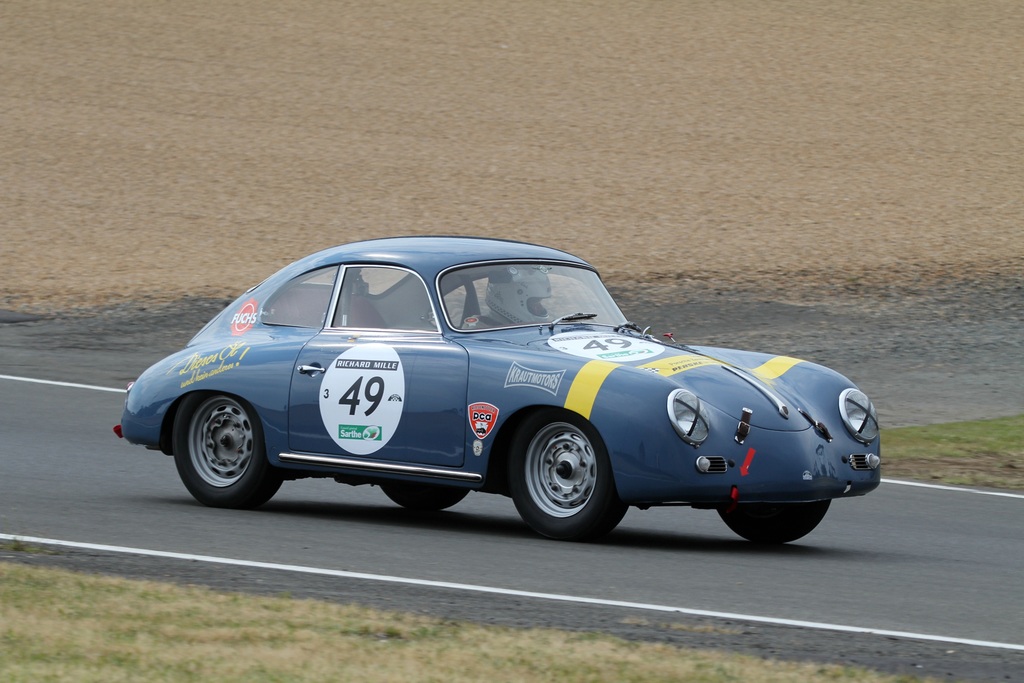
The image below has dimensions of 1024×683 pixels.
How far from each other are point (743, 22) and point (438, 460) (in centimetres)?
2870

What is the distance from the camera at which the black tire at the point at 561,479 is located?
8.45 m

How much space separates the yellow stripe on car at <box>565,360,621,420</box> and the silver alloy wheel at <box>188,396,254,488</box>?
2.20m

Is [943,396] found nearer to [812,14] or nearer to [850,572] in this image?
[850,572]

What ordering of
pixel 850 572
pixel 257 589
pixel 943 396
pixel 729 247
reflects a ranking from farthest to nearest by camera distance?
pixel 729 247 < pixel 943 396 < pixel 850 572 < pixel 257 589

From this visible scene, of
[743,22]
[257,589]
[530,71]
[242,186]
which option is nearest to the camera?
[257,589]

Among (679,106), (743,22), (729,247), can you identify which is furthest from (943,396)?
(743,22)

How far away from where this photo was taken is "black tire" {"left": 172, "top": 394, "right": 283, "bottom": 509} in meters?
9.61

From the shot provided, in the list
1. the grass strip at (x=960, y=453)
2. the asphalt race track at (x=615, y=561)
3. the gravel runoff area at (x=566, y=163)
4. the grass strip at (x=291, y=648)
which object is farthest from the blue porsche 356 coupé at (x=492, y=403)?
the gravel runoff area at (x=566, y=163)

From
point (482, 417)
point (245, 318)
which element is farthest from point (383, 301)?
point (482, 417)

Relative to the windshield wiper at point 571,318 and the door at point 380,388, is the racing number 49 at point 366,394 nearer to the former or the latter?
the door at point 380,388

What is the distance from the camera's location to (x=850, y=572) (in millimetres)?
8344

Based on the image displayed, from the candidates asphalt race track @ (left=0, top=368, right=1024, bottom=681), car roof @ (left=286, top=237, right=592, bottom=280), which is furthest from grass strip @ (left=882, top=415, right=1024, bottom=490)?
car roof @ (left=286, top=237, right=592, bottom=280)

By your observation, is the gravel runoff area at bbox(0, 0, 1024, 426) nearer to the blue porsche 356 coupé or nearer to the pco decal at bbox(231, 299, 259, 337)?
the blue porsche 356 coupé

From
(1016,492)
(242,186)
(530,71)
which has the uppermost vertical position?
(530,71)
